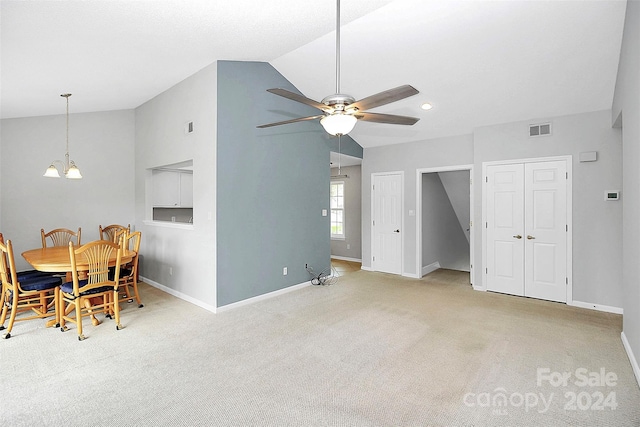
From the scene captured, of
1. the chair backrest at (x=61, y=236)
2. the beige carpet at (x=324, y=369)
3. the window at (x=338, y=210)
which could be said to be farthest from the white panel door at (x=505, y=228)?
the chair backrest at (x=61, y=236)

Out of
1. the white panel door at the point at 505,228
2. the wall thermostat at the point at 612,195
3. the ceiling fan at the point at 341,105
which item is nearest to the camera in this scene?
the ceiling fan at the point at 341,105

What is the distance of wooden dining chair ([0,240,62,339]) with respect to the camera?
3.26 metres

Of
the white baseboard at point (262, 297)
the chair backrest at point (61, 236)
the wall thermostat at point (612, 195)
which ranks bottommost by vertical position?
the white baseboard at point (262, 297)

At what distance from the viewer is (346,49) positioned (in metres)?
3.88

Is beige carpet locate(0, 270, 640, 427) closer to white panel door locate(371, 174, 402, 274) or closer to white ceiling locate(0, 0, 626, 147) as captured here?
white panel door locate(371, 174, 402, 274)

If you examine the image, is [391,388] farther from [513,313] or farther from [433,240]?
[433,240]

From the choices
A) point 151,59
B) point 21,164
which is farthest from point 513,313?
point 21,164

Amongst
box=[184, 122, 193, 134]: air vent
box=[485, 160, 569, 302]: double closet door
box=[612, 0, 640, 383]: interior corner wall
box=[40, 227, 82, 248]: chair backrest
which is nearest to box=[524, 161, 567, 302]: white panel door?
box=[485, 160, 569, 302]: double closet door

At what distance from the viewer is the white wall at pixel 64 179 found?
4.97m

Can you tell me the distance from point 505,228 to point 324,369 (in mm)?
3790

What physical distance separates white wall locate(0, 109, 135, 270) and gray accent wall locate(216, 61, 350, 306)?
2.81 m

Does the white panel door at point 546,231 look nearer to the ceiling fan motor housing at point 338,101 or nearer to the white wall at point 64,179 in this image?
the ceiling fan motor housing at point 338,101

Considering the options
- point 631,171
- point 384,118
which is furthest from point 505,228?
point 384,118

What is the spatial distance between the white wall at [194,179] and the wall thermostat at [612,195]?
198 inches
